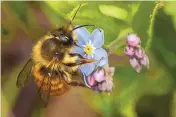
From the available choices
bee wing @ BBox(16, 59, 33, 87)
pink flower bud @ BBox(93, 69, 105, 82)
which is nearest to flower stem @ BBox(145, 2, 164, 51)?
pink flower bud @ BBox(93, 69, 105, 82)

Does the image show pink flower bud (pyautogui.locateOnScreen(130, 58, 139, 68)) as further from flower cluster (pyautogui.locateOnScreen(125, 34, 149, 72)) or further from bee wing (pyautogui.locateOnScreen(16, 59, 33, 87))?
bee wing (pyautogui.locateOnScreen(16, 59, 33, 87))

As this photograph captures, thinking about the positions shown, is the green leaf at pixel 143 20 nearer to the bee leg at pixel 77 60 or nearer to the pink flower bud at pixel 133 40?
the pink flower bud at pixel 133 40

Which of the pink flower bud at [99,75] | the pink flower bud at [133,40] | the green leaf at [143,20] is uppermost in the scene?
the green leaf at [143,20]

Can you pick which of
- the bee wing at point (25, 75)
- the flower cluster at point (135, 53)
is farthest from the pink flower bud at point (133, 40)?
the bee wing at point (25, 75)

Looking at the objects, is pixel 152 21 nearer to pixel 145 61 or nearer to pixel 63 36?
pixel 145 61

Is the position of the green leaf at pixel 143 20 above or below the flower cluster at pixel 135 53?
above

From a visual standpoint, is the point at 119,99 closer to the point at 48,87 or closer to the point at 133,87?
the point at 133,87

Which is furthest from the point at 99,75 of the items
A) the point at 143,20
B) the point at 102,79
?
the point at 143,20
